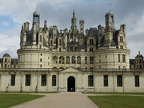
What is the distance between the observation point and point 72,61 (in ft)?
248

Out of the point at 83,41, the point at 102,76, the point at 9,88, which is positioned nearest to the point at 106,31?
the point at 83,41

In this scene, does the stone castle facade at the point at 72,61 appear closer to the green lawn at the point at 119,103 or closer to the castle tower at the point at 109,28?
the castle tower at the point at 109,28

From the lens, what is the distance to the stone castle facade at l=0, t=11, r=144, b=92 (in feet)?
197

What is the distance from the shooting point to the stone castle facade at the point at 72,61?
60125mm

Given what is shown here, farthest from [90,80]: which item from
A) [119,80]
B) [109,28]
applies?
[109,28]

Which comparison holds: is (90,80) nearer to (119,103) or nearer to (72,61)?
(72,61)

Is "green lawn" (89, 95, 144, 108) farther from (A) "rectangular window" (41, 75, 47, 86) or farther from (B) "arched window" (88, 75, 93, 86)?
(A) "rectangular window" (41, 75, 47, 86)

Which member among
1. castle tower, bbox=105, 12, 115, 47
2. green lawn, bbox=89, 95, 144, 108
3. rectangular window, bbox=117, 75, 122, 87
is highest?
castle tower, bbox=105, 12, 115, 47

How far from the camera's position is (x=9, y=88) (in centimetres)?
6094

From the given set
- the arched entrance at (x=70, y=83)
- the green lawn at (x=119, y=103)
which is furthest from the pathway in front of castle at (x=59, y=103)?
the arched entrance at (x=70, y=83)

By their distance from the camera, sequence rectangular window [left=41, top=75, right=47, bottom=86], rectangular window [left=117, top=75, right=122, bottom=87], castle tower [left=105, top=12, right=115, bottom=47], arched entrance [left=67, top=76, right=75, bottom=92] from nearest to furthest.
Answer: rectangular window [left=117, top=75, right=122, bottom=87]
rectangular window [left=41, top=75, right=47, bottom=86]
arched entrance [left=67, top=76, right=75, bottom=92]
castle tower [left=105, top=12, right=115, bottom=47]

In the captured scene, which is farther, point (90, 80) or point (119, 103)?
point (90, 80)

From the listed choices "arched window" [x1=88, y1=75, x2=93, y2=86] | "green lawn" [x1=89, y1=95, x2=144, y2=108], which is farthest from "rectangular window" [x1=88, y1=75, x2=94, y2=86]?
"green lawn" [x1=89, y1=95, x2=144, y2=108]

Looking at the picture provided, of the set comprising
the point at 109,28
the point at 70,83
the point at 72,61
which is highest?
the point at 109,28
